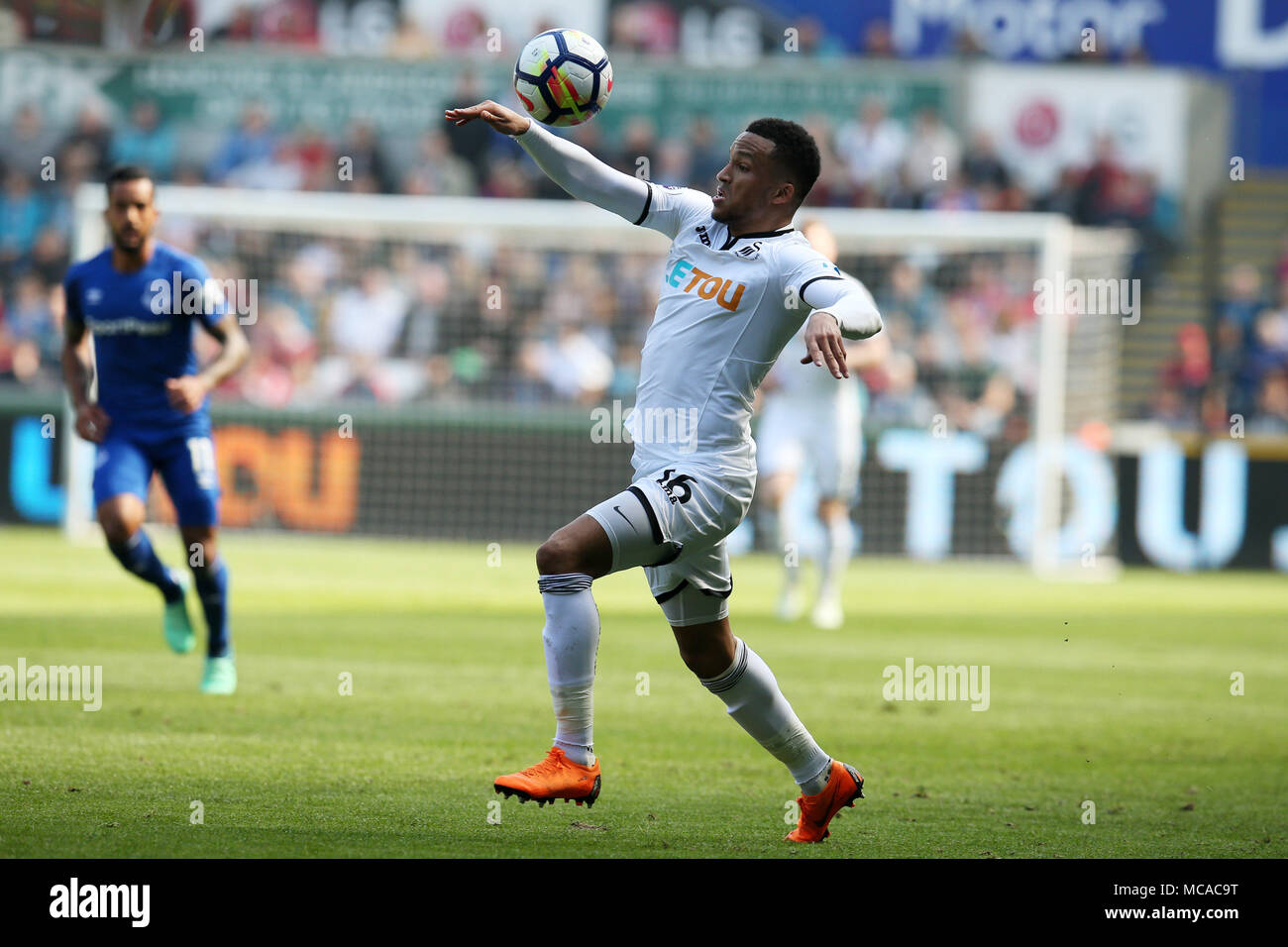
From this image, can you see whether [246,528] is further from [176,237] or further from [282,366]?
[176,237]

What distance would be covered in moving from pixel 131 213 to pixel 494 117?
3673mm

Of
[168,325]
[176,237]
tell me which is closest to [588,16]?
[176,237]

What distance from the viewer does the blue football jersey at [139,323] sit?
9141mm

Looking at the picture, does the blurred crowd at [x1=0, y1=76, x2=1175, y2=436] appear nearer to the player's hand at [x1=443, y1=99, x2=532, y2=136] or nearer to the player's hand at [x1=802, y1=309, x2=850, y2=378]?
the player's hand at [x1=443, y1=99, x2=532, y2=136]

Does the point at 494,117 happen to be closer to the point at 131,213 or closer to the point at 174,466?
the point at 131,213

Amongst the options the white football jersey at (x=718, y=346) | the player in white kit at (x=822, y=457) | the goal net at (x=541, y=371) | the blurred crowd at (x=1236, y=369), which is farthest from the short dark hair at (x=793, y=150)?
the blurred crowd at (x=1236, y=369)

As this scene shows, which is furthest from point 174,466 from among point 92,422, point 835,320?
point 835,320

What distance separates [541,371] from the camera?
20.6 meters

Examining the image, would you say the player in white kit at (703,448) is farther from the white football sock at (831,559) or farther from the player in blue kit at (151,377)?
the white football sock at (831,559)

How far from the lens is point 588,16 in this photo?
25.1 m

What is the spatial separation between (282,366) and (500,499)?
316cm

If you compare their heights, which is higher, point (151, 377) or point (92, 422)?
point (151, 377)

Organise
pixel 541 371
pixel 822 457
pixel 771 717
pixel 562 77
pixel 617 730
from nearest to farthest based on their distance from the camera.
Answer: pixel 771 717, pixel 562 77, pixel 617 730, pixel 822 457, pixel 541 371

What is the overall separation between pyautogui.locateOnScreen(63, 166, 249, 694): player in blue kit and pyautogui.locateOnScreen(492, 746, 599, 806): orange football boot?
3901mm
